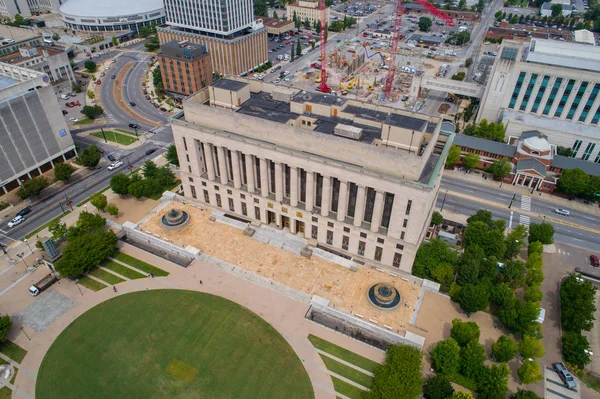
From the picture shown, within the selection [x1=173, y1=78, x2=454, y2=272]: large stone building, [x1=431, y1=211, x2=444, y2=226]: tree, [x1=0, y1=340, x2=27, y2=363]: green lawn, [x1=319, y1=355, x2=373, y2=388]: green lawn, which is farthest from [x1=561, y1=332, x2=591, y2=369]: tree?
[x1=0, y1=340, x2=27, y2=363]: green lawn

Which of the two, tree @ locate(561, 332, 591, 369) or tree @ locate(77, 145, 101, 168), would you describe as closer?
tree @ locate(561, 332, 591, 369)

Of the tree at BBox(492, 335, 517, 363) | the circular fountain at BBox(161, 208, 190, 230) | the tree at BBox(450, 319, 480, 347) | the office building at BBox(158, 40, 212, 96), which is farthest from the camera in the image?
the office building at BBox(158, 40, 212, 96)

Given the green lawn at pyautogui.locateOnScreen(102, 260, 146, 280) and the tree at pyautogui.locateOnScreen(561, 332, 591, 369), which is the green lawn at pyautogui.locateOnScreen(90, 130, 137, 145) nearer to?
the green lawn at pyautogui.locateOnScreen(102, 260, 146, 280)

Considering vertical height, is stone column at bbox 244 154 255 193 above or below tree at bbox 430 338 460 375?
above

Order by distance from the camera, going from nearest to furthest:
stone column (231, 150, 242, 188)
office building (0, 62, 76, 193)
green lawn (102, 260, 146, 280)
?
1. green lawn (102, 260, 146, 280)
2. stone column (231, 150, 242, 188)
3. office building (0, 62, 76, 193)

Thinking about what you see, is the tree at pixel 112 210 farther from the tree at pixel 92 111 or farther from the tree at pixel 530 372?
the tree at pixel 530 372

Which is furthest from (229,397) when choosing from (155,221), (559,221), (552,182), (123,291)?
(552,182)

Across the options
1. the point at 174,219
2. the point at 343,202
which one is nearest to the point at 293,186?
the point at 343,202

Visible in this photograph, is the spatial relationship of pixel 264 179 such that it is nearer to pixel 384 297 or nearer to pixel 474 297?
pixel 384 297
